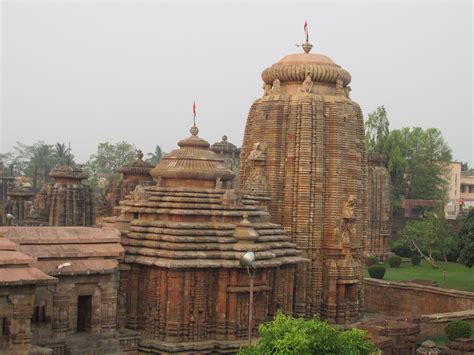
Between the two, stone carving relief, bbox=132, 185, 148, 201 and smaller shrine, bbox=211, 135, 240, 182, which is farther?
smaller shrine, bbox=211, 135, 240, 182

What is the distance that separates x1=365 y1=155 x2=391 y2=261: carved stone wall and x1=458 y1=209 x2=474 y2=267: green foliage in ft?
45.2

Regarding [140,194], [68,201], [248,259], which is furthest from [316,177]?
[68,201]

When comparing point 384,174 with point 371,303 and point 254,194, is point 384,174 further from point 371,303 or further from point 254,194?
point 254,194

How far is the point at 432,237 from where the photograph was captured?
41.3 m

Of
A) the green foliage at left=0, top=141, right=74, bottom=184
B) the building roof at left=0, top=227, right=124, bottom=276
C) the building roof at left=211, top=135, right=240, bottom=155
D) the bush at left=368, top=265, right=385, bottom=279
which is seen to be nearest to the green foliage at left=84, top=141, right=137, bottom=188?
the green foliage at left=0, top=141, right=74, bottom=184

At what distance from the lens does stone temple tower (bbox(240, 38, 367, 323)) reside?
76.5 feet

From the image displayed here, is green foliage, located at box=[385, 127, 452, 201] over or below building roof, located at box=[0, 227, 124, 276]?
over

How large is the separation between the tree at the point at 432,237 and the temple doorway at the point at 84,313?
2571 cm

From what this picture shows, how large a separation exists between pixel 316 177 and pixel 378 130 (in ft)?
117

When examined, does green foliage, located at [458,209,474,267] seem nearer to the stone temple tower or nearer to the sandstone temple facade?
the stone temple tower

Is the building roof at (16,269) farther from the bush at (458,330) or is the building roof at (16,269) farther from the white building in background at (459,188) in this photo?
the white building in background at (459,188)

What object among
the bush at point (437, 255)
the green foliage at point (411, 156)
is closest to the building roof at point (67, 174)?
the bush at point (437, 255)

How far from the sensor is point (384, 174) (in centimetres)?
4588

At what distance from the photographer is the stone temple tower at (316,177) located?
23328 mm
